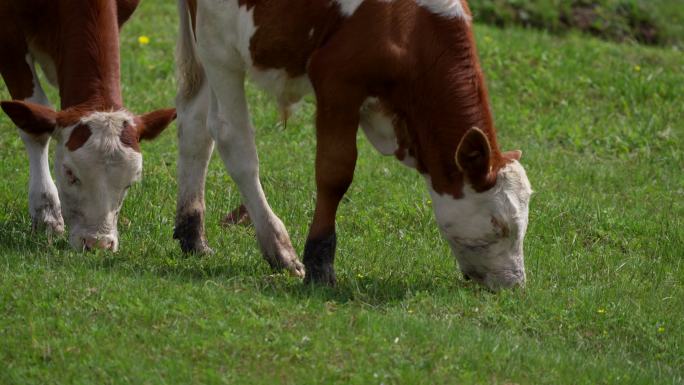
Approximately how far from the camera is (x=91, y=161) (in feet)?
25.9

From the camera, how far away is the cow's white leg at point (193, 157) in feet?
27.7

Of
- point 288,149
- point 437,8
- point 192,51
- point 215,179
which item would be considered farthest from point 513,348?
point 288,149

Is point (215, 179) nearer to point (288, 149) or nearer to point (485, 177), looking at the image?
point (288, 149)

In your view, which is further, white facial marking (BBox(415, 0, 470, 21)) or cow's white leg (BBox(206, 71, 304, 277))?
cow's white leg (BBox(206, 71, 304, 277))

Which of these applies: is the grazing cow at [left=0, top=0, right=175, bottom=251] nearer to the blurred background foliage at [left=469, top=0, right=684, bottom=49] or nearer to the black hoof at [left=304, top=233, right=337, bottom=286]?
the black hoof at [left=304, top=233, right=337, bottom=286]

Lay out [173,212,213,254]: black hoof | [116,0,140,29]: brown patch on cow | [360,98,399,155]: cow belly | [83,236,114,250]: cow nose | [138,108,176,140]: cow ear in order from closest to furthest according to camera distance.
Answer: [360,98,399,155]: cow belly → [83,236,114,250]: cow nose → [138,108,176,140]: cow ear → [173,212,213,254]: black hoof → [116,0,140,29]: brown patch on cow

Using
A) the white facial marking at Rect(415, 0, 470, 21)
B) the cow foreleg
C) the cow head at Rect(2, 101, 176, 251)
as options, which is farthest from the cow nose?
the white facial marking at Rect(415, 0, 470, 21)

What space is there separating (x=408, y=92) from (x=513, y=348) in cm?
164

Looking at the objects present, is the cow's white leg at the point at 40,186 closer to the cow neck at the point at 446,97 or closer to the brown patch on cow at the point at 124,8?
the brown patch on cow at the point at 124,8

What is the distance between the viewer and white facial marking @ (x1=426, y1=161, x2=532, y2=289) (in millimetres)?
7434

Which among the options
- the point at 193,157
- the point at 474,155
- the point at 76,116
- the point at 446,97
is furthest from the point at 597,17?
the point at 76,116

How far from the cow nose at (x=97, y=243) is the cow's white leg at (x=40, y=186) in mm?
720

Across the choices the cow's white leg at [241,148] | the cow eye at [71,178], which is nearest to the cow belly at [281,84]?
the cow's white leg at [241,148]

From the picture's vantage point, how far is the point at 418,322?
6.70 m
